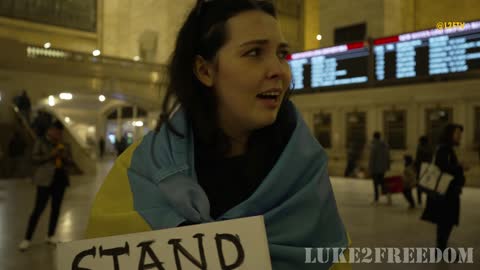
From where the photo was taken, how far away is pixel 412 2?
1858cm

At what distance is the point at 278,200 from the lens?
1.09 m

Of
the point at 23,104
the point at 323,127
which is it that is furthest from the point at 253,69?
the point at 23,104

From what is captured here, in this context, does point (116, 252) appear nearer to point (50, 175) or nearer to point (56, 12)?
point (50, 175)

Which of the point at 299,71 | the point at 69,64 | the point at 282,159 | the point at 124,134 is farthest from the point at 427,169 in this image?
the point at 124,134

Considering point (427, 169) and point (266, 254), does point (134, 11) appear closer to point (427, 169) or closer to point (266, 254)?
point (427, 169)

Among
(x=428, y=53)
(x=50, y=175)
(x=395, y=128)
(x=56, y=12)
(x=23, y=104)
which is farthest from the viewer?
(x=56, y=12)

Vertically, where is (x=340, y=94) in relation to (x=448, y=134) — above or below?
above

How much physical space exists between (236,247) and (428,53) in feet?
40.9

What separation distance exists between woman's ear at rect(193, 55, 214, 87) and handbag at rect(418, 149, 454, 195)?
4.86m

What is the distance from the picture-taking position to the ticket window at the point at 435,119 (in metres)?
14.4

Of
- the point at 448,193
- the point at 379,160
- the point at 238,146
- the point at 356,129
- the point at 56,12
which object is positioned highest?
the point at 56,12

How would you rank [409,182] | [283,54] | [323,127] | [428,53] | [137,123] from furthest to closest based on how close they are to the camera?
[137,123] < [323,127] < [428,53] < [409,182] < [283,54]

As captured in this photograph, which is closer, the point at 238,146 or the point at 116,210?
the point at 116,210

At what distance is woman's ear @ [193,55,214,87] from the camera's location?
4.17 ft
